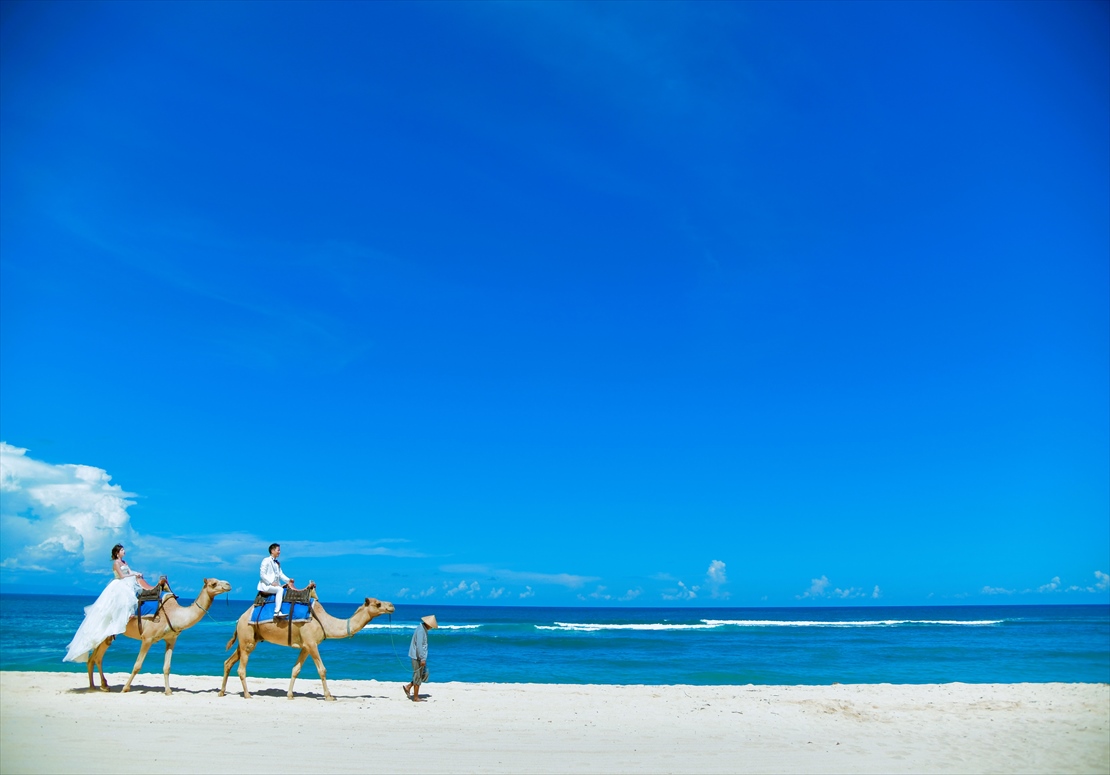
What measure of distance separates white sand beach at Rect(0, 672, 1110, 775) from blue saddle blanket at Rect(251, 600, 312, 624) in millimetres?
1380

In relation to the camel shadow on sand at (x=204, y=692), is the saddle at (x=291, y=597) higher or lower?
higher

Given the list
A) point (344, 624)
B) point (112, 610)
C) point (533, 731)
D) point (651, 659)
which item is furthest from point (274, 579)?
point (651, 659)

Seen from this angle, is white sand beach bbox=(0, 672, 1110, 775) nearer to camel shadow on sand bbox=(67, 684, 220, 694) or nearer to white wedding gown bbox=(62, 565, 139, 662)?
camel shadow on sand bbox=(67, 684, 220, 694)

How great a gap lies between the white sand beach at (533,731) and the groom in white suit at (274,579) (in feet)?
5.60

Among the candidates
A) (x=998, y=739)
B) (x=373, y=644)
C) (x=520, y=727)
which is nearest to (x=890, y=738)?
(x=998, y=739)

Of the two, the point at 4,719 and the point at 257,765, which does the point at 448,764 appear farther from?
the point at 4,719

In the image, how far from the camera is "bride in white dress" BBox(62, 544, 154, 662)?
511 inches

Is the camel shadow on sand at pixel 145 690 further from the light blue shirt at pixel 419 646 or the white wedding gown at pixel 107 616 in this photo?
the light blue shirt at pixel 419 646

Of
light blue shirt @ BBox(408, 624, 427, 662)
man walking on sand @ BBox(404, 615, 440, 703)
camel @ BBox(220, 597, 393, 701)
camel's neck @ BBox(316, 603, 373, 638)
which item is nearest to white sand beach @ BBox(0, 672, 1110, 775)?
man walking on sand @ BBox(404, 615, 440, 703)

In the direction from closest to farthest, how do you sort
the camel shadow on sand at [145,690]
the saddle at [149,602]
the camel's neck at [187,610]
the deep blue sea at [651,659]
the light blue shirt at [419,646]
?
the saddle at [149,602] → the camel's neck at [187,610] → the camel shadow on sand at [145,690] → the light blue shirt at [419,646] → the deep blue sea at [651,659]

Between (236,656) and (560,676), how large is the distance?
12.2 metres

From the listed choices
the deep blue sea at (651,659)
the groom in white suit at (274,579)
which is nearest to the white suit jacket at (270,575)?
the groom in white suit at (274,579)

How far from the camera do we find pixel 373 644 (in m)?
35.1

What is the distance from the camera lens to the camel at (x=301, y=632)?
44.2 feet
